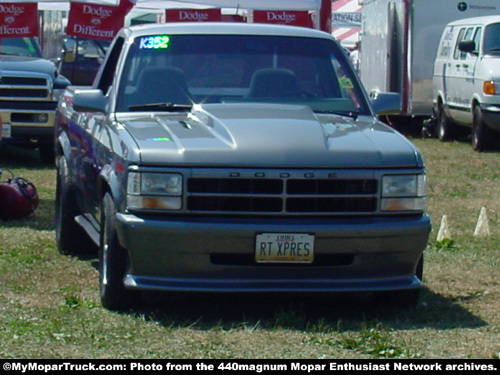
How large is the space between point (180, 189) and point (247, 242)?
44 centimetres

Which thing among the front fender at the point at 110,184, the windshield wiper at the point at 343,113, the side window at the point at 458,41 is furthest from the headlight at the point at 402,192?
the side window at the point at 458,41

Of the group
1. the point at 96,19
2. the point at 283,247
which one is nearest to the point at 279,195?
the point at 283,247

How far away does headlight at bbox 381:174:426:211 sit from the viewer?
227 inches

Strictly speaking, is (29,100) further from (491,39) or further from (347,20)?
(347,20)

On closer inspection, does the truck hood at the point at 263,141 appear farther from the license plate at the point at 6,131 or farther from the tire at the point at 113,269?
the license plate at the point at 6,131

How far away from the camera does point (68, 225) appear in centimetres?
796

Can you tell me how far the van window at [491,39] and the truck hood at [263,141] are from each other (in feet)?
36.3

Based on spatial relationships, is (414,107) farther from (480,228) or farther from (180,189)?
(180,189)

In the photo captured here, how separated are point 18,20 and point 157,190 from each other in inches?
406

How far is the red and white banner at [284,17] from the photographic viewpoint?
52.3ft

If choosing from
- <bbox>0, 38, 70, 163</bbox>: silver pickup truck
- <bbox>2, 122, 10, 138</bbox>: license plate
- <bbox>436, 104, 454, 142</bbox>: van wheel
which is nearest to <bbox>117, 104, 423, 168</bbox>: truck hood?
<bbox>2, 122, 10, 138</bbox>: license plate

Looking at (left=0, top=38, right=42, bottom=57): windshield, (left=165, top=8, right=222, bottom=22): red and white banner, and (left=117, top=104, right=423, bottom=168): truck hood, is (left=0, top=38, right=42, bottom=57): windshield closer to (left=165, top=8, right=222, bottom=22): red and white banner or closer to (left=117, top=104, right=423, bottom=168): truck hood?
(left=165, top=8, right=222, bottom=22): red and white banner

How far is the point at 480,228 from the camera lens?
920 centimetres
